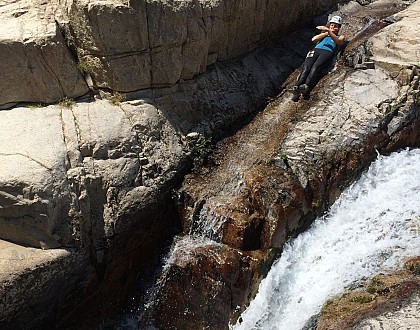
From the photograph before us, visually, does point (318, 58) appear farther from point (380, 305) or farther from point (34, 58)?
point (380, 305)

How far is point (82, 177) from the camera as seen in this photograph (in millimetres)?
7832

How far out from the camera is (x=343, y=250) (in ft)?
26.0

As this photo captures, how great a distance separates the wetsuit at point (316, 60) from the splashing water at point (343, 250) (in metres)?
2.54

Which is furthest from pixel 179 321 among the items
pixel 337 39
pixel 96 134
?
pixel 337 39

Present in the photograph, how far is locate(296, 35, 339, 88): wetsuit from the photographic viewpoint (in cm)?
1041

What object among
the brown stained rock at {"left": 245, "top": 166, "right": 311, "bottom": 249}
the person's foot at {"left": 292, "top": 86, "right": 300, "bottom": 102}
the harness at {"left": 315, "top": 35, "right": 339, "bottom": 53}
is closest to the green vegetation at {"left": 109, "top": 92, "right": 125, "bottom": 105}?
the brown stained rock at {"left": 245, "top": 166, "right": 311, "bottom": 249}

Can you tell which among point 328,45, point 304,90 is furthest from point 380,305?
point 328,45

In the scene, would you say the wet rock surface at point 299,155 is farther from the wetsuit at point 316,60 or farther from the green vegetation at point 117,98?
the green vegetation at point 117,98

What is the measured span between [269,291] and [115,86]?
438 centimetres

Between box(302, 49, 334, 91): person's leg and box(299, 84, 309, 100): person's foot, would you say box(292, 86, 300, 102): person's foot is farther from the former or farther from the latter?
box(302, 49, 334, 91): person's leg

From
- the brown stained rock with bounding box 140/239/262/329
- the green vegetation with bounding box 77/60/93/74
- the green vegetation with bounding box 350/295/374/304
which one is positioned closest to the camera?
the green vegetation with bounding box 350/295/374/304

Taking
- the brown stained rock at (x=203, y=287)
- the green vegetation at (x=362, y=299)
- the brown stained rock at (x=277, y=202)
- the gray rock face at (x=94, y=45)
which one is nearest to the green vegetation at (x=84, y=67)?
the gray rock face at (x=94, y=45)

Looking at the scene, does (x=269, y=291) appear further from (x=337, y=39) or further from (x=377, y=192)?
(x=337, y=39)

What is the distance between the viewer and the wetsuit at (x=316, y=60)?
10.4 meters
